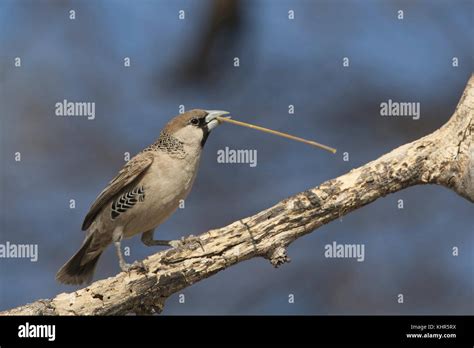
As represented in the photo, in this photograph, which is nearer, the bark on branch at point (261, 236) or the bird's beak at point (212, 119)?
the bark on branch at point (261, 236)

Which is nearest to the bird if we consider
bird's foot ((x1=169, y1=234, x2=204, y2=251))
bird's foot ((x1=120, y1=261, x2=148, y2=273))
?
bird's foot ((x1=169, y1=234, x2=204, y2=251))

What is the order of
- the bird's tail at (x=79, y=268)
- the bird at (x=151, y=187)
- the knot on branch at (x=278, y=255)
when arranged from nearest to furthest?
the knot on branch at (x=278, y=255) → the bird at (x=151, y=187) → the bird's tail at (x=79, y=268)

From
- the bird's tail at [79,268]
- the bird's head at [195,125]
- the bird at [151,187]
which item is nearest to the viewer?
the bird at [151,187]

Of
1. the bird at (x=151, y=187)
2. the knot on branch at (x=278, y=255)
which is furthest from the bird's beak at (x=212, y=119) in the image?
the knot on branch at (x=278, y=255)

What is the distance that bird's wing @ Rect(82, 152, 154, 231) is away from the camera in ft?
20.8

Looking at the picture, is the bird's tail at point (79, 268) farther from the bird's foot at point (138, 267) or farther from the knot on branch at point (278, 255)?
the knot on branch at point (278, 255)

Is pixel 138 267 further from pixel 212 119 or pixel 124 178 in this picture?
pixel 212 119

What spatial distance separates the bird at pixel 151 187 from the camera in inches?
247

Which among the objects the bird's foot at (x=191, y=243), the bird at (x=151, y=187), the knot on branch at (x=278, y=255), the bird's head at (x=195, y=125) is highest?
the bird's head at (x=195, y=125)

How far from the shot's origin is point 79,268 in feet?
22.2

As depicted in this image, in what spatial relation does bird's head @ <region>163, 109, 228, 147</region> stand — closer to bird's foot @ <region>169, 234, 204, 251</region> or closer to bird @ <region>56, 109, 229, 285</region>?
bird @ <region>56, 109, 229, 285</region>

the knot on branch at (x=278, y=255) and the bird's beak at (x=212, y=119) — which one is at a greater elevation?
Answer: the bird's beak at (x=212, y=119)

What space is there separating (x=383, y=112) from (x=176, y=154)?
11.1ft
